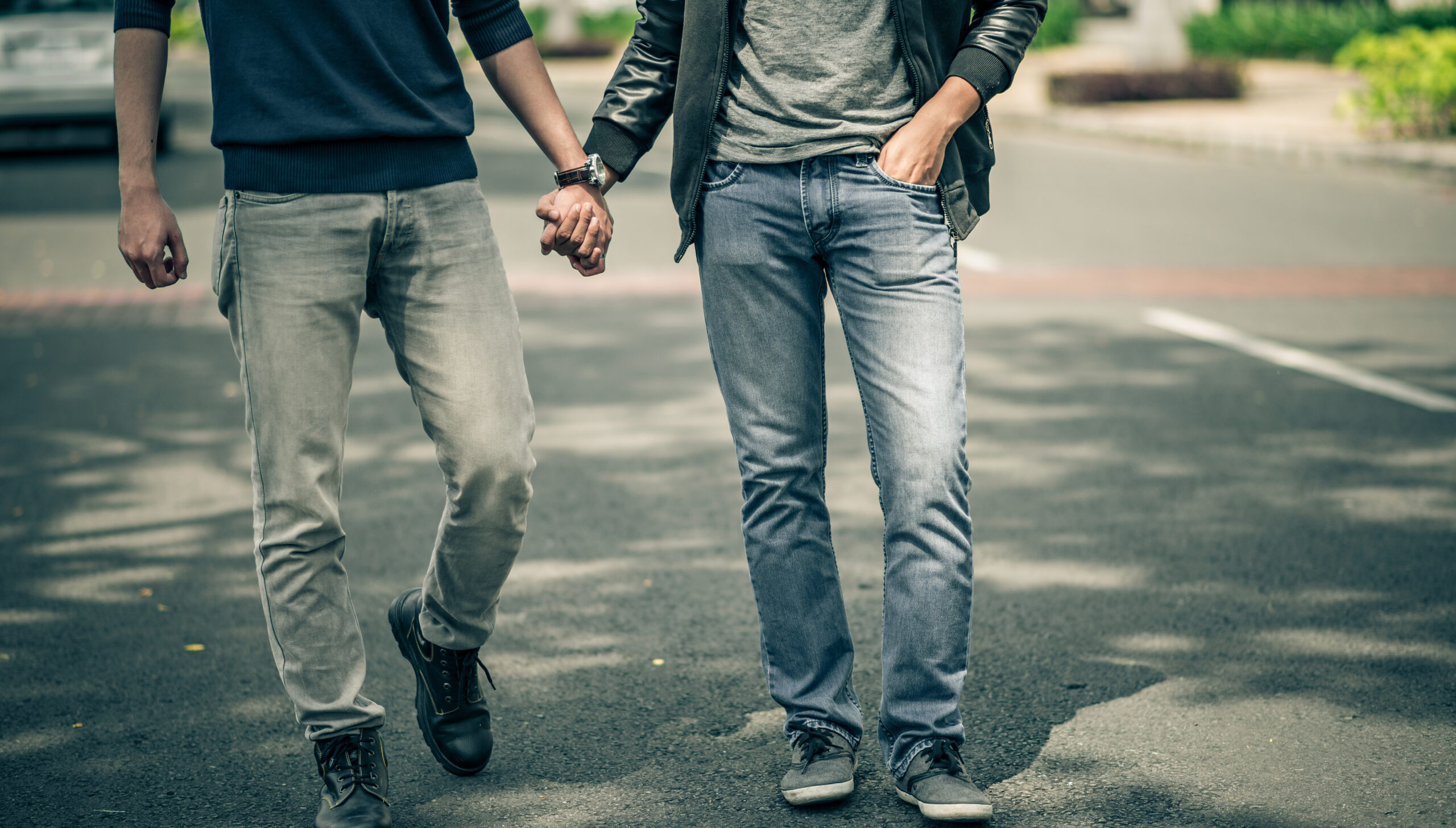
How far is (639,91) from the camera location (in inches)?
117

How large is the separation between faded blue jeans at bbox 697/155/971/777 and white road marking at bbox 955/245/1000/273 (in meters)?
6.44

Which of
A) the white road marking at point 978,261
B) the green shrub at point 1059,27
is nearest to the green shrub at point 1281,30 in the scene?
the green shrub at point 1059,27

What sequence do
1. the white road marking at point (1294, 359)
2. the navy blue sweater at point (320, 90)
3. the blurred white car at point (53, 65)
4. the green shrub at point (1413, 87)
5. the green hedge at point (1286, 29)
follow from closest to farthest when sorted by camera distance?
the navy blue sweater at point (320, 90)
the white road marking at point (1294, 359)
the blurred white car at point (53, 65)
the green shrub at point (1413, 87)
the green hedge at point (1286, 29)

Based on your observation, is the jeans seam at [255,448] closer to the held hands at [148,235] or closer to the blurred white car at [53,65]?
the held hands at [148,235]

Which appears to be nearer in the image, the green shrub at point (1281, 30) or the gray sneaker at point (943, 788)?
the gray sneaker at point (943, 788)

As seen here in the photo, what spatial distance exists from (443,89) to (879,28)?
0.81m

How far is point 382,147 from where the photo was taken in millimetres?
2732

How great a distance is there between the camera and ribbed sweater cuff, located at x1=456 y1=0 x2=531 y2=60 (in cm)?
295

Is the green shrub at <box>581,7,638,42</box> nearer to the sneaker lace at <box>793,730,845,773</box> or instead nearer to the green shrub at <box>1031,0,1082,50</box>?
the green shrub at <box>1031,0,1082,50</box>

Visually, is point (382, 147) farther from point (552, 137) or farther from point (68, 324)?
point (68, 324)

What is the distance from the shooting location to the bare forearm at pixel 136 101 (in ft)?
8.82

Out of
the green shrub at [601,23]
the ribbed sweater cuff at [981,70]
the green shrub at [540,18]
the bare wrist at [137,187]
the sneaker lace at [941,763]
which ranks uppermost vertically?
the ribbed sweater cuff at [981,70]

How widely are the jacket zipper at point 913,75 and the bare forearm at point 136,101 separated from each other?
1311mm

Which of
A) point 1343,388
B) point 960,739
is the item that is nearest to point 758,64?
point 960,739
